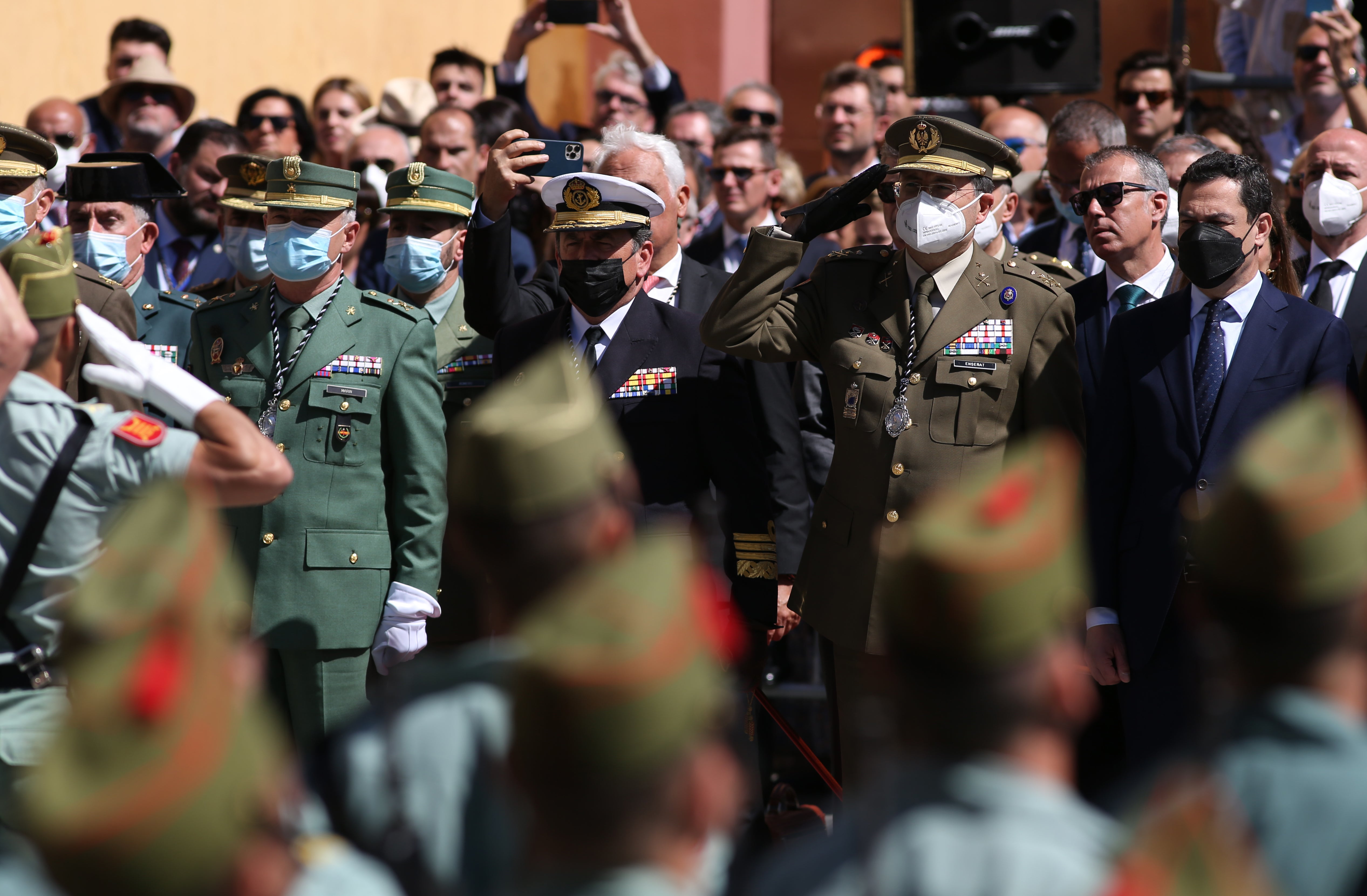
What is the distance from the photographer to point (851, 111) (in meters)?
7.91

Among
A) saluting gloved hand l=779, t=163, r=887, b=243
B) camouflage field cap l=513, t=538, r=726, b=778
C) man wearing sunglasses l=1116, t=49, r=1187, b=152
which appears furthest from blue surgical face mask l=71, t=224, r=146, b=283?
man wearing sunglasses l=1116, t=49, r=1187, b=152

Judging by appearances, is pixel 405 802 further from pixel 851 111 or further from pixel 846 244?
pixel 851 111

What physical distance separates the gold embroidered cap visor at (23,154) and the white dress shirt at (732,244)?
9.31 feet

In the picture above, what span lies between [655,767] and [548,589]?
582 millimetres

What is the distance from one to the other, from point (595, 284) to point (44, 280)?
1.83 meters

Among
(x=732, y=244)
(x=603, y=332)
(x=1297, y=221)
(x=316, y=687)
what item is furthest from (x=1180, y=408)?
(x=732, y=244)

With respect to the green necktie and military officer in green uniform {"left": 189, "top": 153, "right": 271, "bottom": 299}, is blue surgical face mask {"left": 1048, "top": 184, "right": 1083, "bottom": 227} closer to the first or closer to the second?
the green necktie

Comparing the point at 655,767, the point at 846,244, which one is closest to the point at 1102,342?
the point at 846,244

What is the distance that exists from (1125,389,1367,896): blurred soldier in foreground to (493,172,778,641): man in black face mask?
2498 millimetres

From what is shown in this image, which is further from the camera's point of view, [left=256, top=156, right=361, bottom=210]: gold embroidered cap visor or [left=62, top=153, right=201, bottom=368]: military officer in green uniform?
[left=62, top=153, right=201, bottom=368]: military officer in green uniform

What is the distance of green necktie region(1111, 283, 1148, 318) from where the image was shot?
15.9ft

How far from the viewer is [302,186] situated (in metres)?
4.73

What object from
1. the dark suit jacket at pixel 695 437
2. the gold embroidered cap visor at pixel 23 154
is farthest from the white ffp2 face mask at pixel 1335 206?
the gold embroidered cap visor at pixel 23 154

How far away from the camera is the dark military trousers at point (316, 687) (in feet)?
14.4
